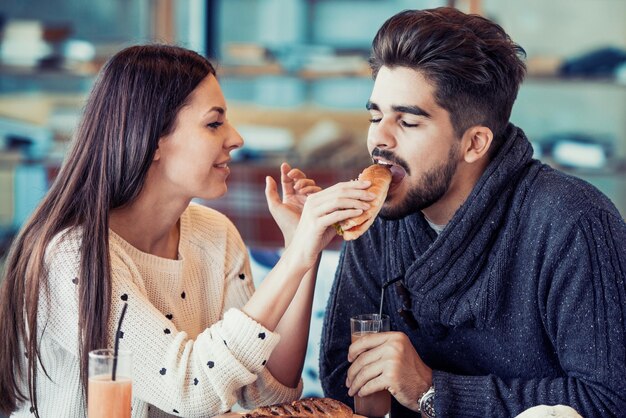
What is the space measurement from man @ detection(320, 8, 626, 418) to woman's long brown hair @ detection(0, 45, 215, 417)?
18.6 inches

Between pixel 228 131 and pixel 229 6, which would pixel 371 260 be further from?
pixel 229 6

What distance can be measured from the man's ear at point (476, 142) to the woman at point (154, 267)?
330mm

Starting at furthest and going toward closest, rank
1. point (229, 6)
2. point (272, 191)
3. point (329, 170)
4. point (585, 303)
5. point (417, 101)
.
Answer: point (229, 6) < point (329, 170) < point (272, 191) < point (417, 101) < point (585, 303)

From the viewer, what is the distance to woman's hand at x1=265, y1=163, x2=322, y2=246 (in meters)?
2.35

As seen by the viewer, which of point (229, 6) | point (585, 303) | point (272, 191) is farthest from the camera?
point (229, 6)

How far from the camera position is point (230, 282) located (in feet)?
7.97

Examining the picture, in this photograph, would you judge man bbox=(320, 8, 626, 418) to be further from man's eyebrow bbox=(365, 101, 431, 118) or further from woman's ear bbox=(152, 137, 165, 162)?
woman's ear bbox=(152, 137, 165, 162)

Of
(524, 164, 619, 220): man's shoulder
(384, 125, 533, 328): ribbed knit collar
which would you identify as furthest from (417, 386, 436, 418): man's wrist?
(524, 164, 619, 220): man's shoulder

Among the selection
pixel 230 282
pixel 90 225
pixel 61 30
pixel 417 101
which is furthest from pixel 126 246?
pixel 61 30

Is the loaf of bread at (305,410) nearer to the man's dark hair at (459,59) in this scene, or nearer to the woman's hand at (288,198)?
the woman's hand at (288,198)

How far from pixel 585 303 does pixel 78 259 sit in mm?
1044

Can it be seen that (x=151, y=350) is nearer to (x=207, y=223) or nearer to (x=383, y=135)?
(x=207, y=223)

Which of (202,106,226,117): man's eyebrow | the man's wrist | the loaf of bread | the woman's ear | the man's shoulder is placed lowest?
the man's wrist

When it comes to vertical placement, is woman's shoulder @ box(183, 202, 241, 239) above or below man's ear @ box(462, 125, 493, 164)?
below
